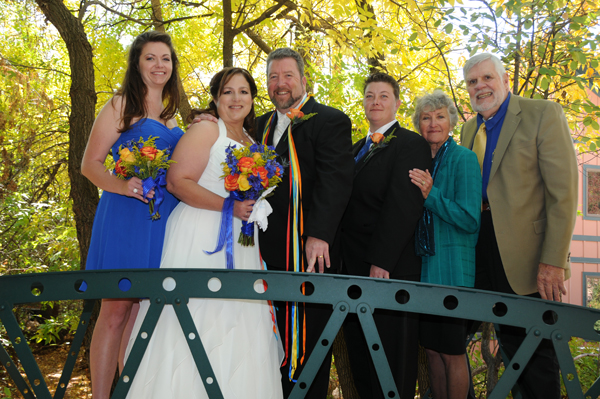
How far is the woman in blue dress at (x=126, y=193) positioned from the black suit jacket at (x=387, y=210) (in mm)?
1282

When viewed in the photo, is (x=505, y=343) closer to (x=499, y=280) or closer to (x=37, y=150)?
(x=499, y=280)

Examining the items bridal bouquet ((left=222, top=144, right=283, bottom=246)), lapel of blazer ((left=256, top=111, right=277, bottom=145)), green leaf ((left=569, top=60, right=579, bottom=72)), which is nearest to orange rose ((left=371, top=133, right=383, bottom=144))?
lapel of blazer ((left=256, top=111, right=277, bottom=145))

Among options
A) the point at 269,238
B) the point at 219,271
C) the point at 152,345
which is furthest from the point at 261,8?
the point at 219,271

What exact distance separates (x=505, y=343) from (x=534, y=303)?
1777mm

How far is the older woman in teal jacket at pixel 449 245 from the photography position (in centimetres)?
316

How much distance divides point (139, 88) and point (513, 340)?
3036 millimetres

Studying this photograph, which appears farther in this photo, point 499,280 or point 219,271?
point 499,280

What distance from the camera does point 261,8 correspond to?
722 centimetres

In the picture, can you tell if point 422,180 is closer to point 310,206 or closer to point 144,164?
point 310,206

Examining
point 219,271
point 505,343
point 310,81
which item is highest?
point 310,81

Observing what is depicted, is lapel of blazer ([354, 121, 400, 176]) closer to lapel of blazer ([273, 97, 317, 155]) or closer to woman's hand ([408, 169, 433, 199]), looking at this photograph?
woman's hand ([408, 169, 433, 199])

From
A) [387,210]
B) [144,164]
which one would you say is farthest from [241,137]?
[387,210]

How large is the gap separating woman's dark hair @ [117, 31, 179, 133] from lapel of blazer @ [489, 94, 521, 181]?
2248mm

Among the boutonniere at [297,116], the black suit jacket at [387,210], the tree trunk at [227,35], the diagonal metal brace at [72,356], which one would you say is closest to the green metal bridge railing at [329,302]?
the diagonal metal brace at [72,356]
